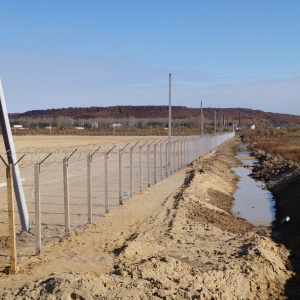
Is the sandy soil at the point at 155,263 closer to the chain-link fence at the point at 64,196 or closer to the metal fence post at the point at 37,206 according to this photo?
the metal fence post at the point at 37,206

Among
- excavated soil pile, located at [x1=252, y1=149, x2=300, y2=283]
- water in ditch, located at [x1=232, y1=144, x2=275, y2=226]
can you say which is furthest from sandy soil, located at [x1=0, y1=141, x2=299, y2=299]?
water in ditch, located at [x1=232, y1=144, x2=275, y2=226]

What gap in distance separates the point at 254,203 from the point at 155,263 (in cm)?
1363

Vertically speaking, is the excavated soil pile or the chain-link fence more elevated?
the chain-link fence

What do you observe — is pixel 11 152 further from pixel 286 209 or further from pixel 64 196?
pixel 286 209

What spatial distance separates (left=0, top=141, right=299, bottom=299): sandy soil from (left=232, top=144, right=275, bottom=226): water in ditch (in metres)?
3.58

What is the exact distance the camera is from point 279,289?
913 cm

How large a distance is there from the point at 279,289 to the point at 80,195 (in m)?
9.24

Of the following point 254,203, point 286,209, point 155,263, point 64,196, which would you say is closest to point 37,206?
point 64,196

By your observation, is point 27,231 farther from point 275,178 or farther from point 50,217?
point 275,178

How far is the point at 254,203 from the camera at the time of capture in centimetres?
2133

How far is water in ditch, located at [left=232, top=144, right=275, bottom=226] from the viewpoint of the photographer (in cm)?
1798

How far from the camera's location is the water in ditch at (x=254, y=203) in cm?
1798

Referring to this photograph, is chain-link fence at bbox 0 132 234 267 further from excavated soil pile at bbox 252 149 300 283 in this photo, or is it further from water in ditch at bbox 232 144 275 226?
excavated soil pile at bbox 252 149 300 283

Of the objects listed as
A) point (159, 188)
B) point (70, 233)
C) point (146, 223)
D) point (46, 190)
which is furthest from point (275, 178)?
point (70, 233)
